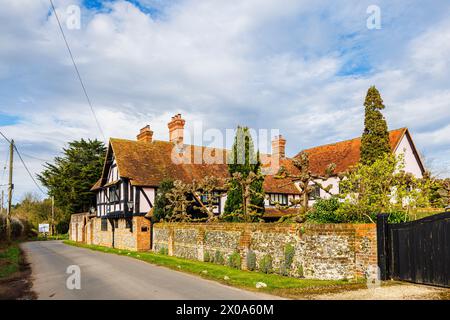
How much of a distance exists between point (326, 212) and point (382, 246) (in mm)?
3023

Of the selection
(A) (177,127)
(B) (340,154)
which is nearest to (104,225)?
(A) (177,127)

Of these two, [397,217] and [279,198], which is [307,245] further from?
[279,198]

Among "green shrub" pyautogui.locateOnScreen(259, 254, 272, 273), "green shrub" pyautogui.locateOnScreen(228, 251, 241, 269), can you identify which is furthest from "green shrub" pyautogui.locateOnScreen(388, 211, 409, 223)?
"green shrub" pyautogui.locateOnScreen(228, 251, 241, 269)

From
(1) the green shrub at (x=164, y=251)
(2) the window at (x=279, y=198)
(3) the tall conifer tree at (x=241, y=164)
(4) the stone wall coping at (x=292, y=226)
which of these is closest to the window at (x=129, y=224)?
(1) the green shrub at (x=164, y=251)

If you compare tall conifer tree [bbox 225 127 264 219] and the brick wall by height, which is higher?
tall conifer tree [bbox 225 127 264 219]

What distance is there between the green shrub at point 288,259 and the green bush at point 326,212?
148 centimetres

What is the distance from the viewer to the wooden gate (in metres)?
9.72

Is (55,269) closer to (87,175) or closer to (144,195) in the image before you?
(144,195)

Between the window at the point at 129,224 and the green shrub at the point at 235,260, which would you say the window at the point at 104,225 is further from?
the green shrub at the point at 235,260

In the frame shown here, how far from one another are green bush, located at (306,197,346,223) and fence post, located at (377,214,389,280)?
2.43 metres

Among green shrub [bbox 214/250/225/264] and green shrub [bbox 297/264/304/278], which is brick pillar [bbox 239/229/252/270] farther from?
green shrub [bbox 297/264/304/278]

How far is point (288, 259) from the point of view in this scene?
44.4 ft

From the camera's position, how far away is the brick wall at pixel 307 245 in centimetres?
1173
